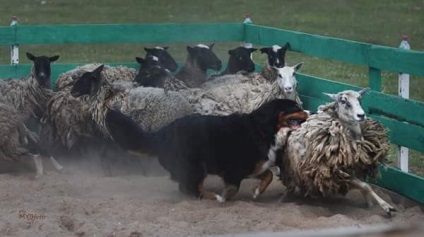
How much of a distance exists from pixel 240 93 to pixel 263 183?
1892mm

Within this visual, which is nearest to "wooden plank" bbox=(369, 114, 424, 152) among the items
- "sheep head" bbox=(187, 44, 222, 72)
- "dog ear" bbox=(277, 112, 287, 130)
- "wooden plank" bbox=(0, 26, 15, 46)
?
"dog ear" bbox=(277, 112, 287, 130)

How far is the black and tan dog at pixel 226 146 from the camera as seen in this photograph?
8336 mm

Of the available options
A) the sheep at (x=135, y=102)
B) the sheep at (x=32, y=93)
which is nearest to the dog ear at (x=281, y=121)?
the sheep at (x=135, y=102)

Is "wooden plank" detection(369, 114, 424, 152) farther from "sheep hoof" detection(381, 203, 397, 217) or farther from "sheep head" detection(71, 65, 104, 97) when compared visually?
"sheep head" detection(71, 65, 104, 97)

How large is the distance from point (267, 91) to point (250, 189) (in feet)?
4.45

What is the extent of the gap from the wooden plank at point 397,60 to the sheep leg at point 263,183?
1.48 m

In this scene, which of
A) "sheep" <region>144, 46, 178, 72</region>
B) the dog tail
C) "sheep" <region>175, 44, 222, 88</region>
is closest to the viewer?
the dog tail

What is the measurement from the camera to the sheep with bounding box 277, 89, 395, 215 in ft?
26.2

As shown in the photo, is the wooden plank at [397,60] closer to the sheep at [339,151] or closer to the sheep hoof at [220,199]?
the sheep at [339,151]

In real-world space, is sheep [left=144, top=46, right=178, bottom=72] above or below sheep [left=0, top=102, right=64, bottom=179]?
above

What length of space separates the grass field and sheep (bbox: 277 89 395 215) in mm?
11989

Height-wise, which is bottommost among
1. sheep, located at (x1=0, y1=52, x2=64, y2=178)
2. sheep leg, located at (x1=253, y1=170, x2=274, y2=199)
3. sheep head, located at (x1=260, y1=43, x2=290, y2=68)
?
sheep leg, located at (x1=253, y1=170, x2=274, y2=199)

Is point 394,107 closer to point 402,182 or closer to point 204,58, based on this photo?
point 402,182

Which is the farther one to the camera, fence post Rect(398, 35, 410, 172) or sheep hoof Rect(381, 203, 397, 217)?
fence post Rect(398, 35, 410, 172)
